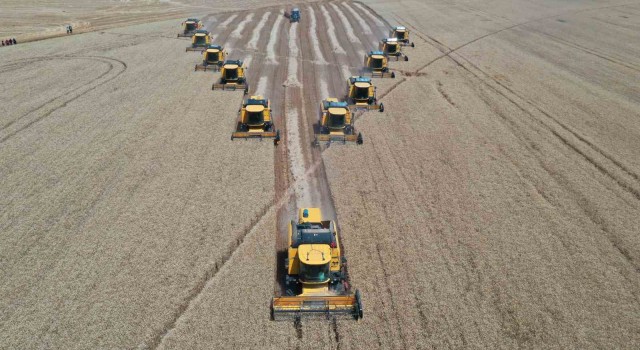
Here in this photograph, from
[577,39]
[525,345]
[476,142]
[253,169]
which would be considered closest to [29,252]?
[253,169]

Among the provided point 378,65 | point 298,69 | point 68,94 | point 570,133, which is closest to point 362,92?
point 378,65

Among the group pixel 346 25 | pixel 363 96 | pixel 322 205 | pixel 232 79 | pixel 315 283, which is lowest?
pixel 322 205

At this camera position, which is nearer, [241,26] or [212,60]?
[212,60]

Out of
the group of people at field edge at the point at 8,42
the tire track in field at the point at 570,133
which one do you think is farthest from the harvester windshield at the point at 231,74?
the group of people at field edge at the point at 8,42

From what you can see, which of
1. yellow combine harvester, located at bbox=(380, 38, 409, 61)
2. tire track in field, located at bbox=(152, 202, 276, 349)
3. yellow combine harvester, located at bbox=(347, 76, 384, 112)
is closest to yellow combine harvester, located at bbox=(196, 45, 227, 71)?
yellow combine harvester, located at bbox=(347, 76, 384, 112)

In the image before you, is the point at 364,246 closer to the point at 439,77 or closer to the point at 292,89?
the point at 292,89

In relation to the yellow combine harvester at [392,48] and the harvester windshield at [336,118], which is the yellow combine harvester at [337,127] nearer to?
the harvester windshield at [336,118]

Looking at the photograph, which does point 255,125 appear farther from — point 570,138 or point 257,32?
point 257,32
